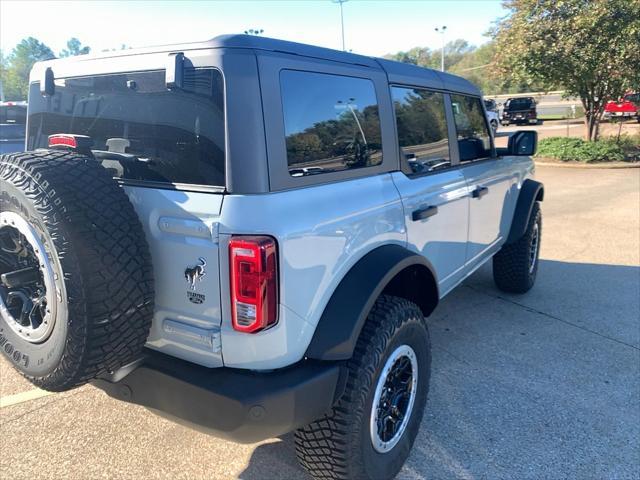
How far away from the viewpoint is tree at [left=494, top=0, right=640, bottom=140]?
11.7 m

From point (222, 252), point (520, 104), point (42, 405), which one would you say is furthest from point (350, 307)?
point (520, 104)

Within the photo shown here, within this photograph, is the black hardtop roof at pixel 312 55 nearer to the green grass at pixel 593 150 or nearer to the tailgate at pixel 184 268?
the tailgate at pixel 184 268

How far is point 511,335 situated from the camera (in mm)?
4066

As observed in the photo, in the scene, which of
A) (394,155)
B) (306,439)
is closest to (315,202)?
(394,155)

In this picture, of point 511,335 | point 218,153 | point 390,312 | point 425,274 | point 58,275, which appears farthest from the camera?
point 511,335

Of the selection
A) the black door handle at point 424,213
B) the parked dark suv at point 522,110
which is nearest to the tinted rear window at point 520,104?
the parked dark suv at point 522,110

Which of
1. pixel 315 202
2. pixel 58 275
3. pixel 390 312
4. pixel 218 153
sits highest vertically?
pixel 218 153

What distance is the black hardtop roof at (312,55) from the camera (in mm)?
1899

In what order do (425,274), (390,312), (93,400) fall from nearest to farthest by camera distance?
(390,312)
(425,274)
(93,400)

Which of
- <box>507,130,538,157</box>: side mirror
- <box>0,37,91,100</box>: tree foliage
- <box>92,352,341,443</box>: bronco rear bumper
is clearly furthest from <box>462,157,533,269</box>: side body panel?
<box>0,37,91,100</box>: tree foliage

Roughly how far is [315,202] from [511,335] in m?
2.73

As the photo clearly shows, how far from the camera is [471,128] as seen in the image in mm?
3791

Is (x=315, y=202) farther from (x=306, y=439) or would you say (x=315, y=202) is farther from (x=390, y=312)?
(x=306, y=439)

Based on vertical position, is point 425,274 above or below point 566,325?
above
